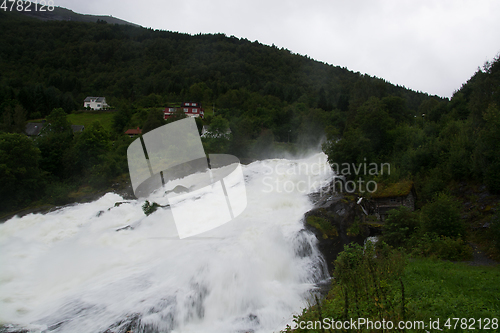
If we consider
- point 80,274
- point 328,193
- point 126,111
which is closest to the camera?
point 80,274

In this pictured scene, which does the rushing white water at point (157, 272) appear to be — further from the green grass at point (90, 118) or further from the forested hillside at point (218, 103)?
the green grass at point (90, 118)

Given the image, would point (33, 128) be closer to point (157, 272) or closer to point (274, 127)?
point (274, 127)

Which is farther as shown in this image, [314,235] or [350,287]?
[314,235]

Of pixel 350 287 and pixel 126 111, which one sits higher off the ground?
pixel 126 111

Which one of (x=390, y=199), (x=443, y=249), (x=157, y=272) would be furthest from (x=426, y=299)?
(x=390, y=199)

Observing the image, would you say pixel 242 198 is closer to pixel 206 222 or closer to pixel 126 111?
pixel 206 222

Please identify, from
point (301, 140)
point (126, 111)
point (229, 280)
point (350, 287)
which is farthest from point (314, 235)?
point (126, 111)

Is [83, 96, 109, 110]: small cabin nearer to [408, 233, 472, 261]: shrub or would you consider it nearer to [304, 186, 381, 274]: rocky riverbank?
[304, 186, 381, 274]: rocky riverbank
